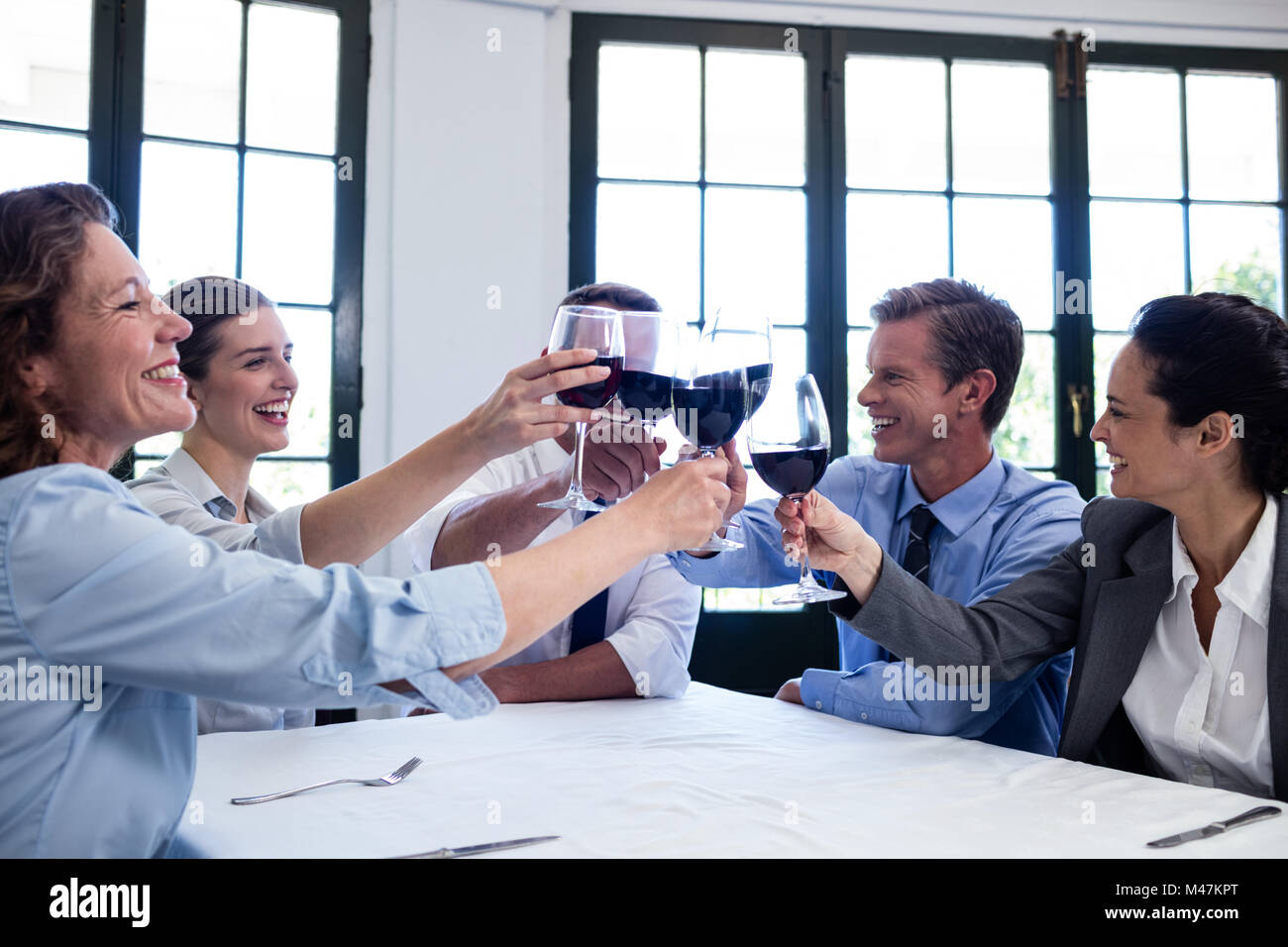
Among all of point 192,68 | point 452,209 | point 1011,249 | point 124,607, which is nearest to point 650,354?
point 124,607

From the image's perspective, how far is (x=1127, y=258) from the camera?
4.06m

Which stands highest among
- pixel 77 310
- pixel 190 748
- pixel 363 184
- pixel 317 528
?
pixel 363 184

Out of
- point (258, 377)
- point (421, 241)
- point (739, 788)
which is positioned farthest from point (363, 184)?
point (739, 788)

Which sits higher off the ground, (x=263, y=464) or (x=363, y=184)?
(x=363, y=184)

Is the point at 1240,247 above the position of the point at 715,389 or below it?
above

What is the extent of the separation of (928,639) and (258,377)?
145 cm

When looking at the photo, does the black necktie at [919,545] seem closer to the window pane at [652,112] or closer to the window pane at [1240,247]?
the window pane at [652,112]

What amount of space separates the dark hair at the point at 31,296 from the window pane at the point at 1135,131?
12.9 feet

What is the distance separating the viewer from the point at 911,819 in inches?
40.4

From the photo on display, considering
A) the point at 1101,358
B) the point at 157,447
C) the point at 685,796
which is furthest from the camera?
the point at 1101,358

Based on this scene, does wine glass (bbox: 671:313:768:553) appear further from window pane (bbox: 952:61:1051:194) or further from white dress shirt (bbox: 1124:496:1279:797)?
window pane (bbox: 952:61:1051:194)

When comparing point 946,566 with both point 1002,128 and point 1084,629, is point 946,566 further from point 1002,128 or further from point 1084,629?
point 1002,128

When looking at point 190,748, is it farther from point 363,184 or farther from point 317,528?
point 363,184

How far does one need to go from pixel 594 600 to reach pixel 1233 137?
3592 mm
